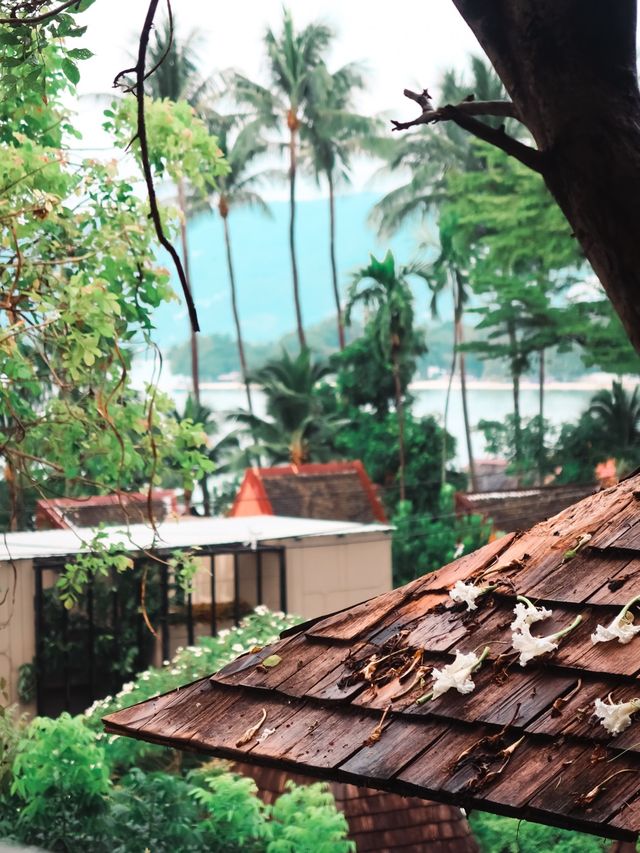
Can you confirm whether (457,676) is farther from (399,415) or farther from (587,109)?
(399,415)

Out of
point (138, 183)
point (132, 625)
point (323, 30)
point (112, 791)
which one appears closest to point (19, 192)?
point (138, 183)

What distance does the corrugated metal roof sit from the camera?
9180mm

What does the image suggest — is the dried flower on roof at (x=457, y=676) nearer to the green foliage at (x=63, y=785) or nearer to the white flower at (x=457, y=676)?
the white flower at (x=457, y=676)

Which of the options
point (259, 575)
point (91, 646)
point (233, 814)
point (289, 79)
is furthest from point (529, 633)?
point (289, 79)

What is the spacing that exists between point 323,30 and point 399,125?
30.3 metres

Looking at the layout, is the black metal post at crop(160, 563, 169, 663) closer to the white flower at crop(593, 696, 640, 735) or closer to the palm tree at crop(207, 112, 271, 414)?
the white flower at crop(593, 696, 640, 735)

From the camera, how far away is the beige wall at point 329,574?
34.2 feet

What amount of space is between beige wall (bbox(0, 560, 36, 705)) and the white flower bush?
7.45 metres

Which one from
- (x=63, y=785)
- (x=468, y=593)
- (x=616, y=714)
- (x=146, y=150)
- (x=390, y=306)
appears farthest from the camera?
(x=390, y=306)

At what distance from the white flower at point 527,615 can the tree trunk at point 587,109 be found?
116 cm

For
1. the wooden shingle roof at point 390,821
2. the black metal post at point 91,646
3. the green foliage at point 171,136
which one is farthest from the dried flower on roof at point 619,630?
the black metal post at point 91,646

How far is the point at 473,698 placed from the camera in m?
2.14

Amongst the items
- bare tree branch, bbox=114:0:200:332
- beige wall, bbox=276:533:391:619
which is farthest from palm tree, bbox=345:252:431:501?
bare tree branch, bbox=114:0:200:332

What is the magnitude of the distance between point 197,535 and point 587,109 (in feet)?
30.0
